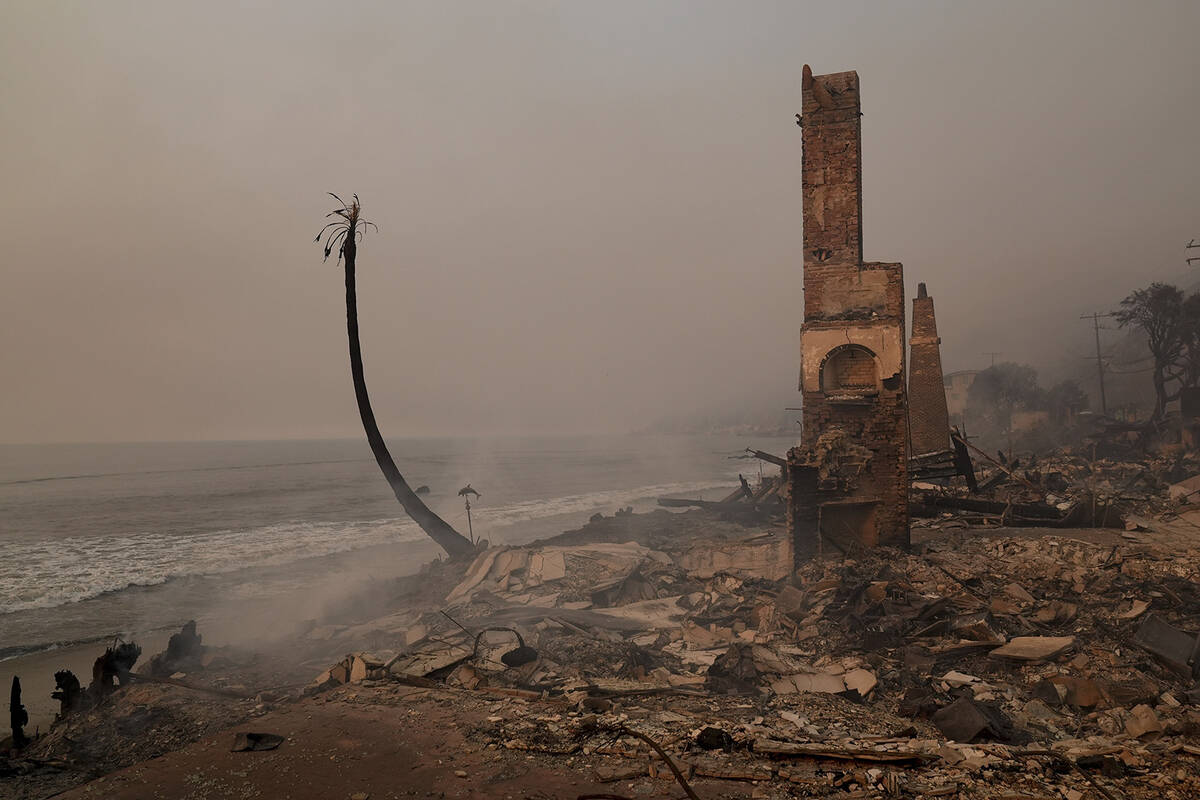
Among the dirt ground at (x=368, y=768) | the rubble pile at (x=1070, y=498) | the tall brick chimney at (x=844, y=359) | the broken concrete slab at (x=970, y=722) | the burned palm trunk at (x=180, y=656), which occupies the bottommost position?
the burned palm trunk at (x=180, y=656)

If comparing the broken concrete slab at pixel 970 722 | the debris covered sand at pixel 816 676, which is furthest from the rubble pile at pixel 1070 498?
the broken concrete slab at pixel 970 722

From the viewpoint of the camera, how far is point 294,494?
53.8m

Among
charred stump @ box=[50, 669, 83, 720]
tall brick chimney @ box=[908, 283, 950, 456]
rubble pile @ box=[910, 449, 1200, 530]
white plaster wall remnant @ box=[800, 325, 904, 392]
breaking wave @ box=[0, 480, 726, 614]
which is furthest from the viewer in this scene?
tall brick chimney @ box=[908, 283, 950, 456]

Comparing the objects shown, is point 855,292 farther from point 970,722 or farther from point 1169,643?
point 970,722

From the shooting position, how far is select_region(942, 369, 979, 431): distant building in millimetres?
52906

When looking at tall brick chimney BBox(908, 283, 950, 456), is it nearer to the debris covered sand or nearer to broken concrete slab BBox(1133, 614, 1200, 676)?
the debris covered sand

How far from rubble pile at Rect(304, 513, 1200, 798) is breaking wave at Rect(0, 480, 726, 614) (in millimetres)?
15305

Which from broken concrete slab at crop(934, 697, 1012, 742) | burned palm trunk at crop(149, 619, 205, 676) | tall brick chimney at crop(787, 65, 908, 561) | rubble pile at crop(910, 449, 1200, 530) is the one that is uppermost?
tall brick chimney at crop(787, 65, 908, 561)

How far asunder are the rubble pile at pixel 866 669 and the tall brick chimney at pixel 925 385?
11.3 metres

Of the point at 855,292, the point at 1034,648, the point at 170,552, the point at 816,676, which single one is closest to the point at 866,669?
the point at 816,676

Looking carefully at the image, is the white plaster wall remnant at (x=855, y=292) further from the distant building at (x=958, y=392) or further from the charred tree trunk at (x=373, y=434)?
the distant building at (x=958, y=392)

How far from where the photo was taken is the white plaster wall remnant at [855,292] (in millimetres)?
12172

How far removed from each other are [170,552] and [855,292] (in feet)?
97.4

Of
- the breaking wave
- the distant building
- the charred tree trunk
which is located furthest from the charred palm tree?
the distant building
